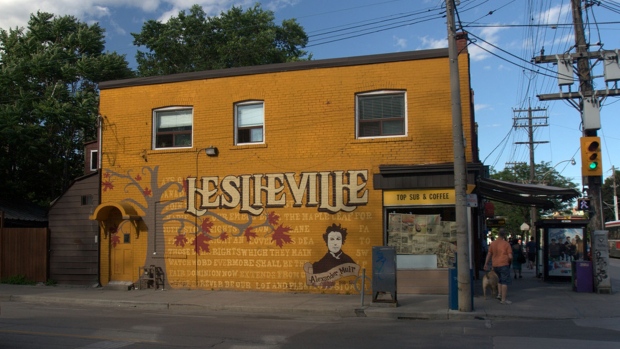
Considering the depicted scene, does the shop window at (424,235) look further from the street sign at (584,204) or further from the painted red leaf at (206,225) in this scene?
the painted red leaf at (206,225)

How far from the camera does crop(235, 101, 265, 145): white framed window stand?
1698 centimetres

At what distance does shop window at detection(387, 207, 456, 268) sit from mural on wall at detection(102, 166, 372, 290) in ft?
2.85

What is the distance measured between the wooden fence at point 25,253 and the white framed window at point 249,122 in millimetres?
7893

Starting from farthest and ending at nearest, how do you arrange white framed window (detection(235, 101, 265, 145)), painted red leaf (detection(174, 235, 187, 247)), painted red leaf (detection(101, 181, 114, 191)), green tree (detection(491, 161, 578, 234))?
green tree (detection(491, 161, 578, 234)) → painted red leaf (detection(101, 181, 114, 191)) → painted red leaf (detection(174, 235, 187, 247)) → white framed window (detection(235, 101, 265, 145))

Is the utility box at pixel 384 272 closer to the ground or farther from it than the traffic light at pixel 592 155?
closer to the ground

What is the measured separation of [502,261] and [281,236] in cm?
627

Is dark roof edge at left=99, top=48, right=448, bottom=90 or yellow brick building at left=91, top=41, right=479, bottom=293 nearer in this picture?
yellow brick building at left=91, top=41, right=479, bottom=293

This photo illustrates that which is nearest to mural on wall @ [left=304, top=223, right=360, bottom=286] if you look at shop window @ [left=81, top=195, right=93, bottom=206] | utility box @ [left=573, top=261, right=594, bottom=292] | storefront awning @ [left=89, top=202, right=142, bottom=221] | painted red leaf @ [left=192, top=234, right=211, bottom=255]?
painted red leaf @ [left=192, top=234, right=211, bottom=255]

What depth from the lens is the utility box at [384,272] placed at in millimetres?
13000

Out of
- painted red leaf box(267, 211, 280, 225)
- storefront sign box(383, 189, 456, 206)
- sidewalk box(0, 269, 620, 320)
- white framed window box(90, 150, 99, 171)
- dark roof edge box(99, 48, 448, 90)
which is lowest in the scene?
sidewalk box(0, 269, 620, 320)

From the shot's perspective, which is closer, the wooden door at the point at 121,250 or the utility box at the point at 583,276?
the utility box at the point at 583,276

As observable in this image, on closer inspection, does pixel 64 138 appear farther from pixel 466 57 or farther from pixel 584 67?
pixel 584 67

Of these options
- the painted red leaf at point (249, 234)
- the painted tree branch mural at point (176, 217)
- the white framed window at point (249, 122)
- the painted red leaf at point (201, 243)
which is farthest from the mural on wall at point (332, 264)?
the white framed window at point (249, 122)

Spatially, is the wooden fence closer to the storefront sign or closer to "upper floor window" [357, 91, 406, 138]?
"upper floor window" [357, 91, 406, 138]
